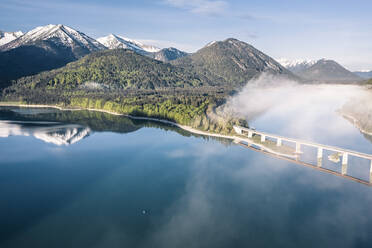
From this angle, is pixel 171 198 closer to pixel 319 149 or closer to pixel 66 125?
pixel 319 149

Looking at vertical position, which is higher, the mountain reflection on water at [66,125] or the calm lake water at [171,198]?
the mountain reflection on water at [66,125]

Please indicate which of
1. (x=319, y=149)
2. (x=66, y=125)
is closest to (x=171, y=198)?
(x=319, y=149)

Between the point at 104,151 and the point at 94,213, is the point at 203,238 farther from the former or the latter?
the point at 104,151

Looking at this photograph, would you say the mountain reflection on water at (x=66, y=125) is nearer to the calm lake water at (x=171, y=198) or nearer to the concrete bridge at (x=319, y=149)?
the concrete bridge at (x=319, y=149)

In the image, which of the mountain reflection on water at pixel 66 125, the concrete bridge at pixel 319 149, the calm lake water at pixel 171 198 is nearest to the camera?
the calm lake water at pixel 171 198

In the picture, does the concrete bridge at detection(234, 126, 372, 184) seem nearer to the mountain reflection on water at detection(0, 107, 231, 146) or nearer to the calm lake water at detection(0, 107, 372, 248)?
the calm lake water at detection(0, 107, 372, 248)

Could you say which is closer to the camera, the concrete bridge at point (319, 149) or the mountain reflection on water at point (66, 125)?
the concrete bridge at point (319, 149)

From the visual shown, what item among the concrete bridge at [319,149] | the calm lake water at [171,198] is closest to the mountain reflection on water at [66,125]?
the concrete bridge at [319,149]

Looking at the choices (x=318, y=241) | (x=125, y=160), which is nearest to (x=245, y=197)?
(x=318, y=241)
